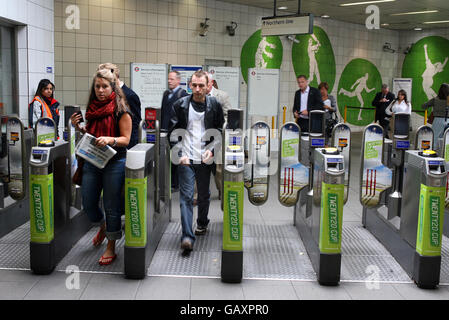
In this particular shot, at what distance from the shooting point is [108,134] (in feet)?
11.1

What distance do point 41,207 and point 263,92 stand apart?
19.1 ft

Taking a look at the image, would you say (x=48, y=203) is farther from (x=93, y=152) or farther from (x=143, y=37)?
(x=143, y=37)

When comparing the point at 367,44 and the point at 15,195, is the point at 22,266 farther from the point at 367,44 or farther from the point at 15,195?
the point at 367,44

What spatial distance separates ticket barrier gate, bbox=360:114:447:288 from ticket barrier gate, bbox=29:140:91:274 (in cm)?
266

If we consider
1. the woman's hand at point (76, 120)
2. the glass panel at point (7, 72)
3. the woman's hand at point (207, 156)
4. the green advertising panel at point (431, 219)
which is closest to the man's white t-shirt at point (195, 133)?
the woman's hand at point (207, 156)

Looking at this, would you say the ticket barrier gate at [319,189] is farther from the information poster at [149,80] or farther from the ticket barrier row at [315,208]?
the information poster at [149,80]

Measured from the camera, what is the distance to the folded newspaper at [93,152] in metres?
3.22

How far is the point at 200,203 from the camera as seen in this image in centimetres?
422

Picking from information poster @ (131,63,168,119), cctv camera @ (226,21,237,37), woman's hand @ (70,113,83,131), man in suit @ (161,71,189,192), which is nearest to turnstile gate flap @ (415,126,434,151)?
man in suit @ (161,71,189,192)

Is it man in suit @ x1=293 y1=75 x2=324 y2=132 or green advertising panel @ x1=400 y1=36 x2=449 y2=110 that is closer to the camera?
man in suit @ x1=293 y1=75 x2=324 y2=132

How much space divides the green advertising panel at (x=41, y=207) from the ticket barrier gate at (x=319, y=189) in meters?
1.97

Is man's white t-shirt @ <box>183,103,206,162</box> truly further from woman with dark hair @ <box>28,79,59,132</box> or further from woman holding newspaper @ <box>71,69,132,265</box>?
woman with dark hair @ <box>28,79,59,132</box>

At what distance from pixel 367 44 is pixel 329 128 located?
6.89 meters

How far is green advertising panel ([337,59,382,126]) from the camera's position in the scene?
537 inches
